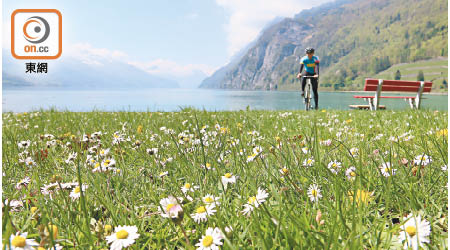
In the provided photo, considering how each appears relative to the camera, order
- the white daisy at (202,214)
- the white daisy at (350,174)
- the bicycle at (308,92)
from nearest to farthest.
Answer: the white daisy at (202,214)
the white daisy at (350,174)
the bicycle at (308,92)

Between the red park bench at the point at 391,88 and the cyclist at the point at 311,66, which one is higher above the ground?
the cyclist at the point at 311,66

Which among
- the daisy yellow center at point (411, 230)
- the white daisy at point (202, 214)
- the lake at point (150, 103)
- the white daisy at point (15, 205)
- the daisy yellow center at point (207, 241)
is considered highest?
the lake at point (150, 103)

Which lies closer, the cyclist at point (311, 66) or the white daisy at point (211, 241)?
the white daisy at point (211, 241)

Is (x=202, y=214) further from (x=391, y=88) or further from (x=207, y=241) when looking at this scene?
(x=391, y=88)

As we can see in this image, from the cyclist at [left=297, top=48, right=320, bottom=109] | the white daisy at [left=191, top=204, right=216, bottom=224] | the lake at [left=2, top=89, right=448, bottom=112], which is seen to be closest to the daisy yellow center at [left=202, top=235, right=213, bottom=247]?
the white daisy at [left=191, top=204, right=216, bottom=224]

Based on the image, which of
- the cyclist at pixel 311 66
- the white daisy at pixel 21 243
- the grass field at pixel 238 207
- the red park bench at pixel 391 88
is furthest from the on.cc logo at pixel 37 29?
the red park bench at pixel 391 88

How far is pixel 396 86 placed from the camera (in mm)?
13703

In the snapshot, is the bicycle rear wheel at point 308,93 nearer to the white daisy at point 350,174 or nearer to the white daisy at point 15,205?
the white daisy at point 350,174

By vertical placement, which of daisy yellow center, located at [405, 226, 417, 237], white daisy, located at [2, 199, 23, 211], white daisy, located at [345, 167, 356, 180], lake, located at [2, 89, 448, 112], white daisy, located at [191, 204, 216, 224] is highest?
lake, located at [2, 89, 448, 112]

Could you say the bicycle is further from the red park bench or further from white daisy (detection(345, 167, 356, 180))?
white daisy (detection(345, 167, 356, 180))

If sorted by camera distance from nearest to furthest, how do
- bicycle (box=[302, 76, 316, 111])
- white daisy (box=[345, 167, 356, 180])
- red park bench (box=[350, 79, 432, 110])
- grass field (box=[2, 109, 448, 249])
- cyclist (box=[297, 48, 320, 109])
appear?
grass field (box=[2, 109, 448, 249]) → white daisy (box=[345, 167, 356, 180]) → cyclist (box=[297, 48, 320, 109]) → bicycle (box=[302, 76, 316, 111]) → red park bench (box=[350, 79, 432, 110])

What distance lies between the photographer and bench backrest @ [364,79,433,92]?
1309 cm

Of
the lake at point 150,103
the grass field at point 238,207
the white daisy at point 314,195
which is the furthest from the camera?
the lake at point 150,103

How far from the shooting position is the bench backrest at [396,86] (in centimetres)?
1309
